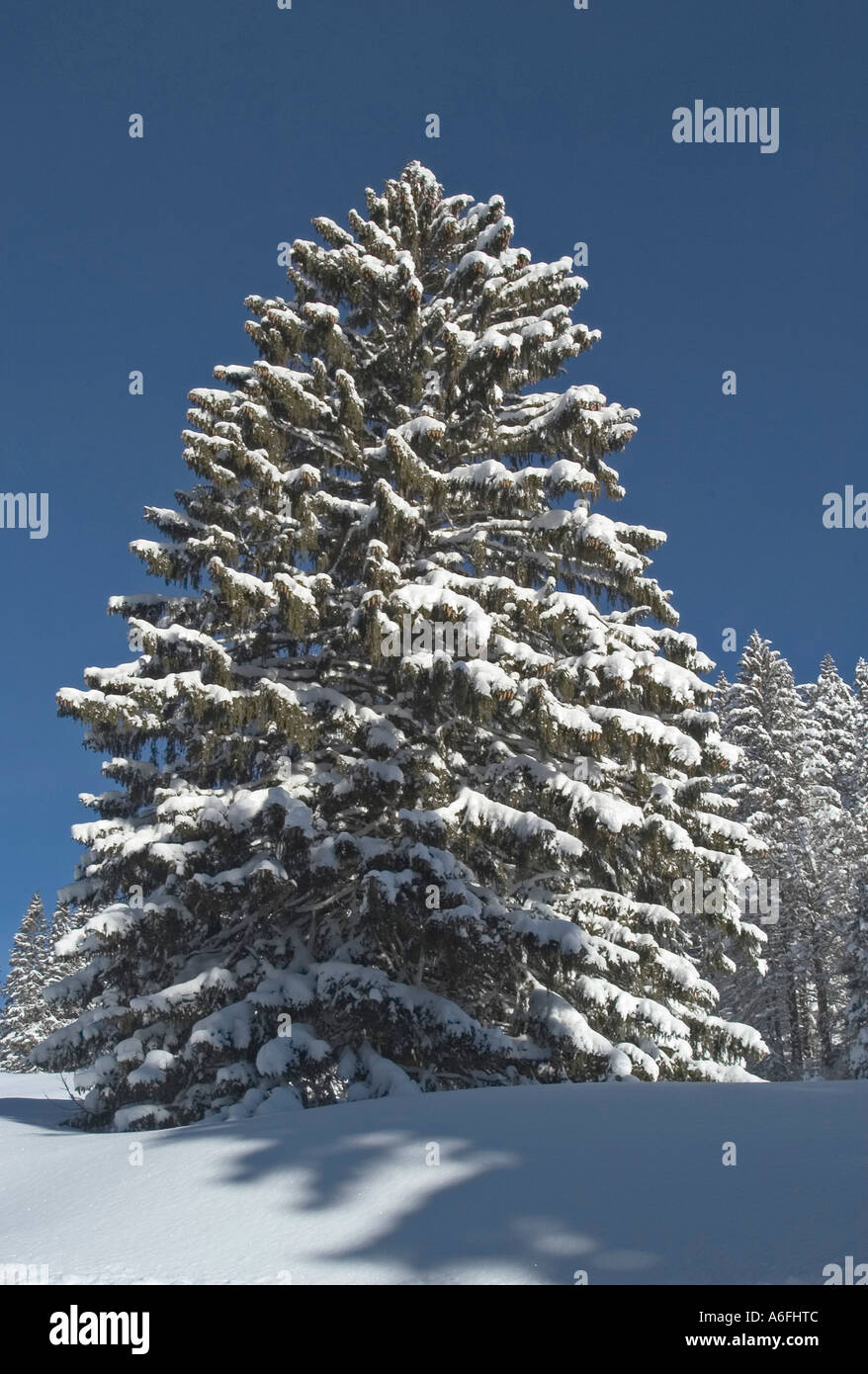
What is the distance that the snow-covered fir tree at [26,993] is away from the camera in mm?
37906

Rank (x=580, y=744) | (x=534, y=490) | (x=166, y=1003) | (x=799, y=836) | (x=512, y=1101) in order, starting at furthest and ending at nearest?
(x=799, y=836), (x=534, y=490), (x=580, y=744), (x=166, y=1003), (x=512, y=1101)

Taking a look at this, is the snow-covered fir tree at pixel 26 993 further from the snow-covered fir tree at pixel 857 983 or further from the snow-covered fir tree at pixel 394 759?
the snow-covered fir tree at pixel 394 759

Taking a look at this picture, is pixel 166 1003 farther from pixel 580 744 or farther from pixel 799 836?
pixel 799 836

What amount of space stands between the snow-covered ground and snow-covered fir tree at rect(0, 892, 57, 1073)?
36.3 metres

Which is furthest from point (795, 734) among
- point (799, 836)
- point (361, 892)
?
point (361, 892)

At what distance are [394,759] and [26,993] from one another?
3802cm

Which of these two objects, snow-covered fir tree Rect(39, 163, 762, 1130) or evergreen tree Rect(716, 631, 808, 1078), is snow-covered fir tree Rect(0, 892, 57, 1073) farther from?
snow-covered fir tree Rect(39, 163, 762, 1130)

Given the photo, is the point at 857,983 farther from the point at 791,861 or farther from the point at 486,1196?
the point at 486,1196

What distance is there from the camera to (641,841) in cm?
1051

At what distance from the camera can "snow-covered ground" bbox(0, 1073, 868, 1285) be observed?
11.4 ft

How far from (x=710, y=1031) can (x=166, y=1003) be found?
6541 mm

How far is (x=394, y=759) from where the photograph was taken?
10172mm

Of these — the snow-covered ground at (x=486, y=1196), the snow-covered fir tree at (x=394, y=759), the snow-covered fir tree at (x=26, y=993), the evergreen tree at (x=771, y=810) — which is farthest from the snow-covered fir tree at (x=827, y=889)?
the snow-covered fir tree at (x=26, y=993)

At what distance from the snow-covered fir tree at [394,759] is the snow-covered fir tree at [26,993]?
3138 centimetres
